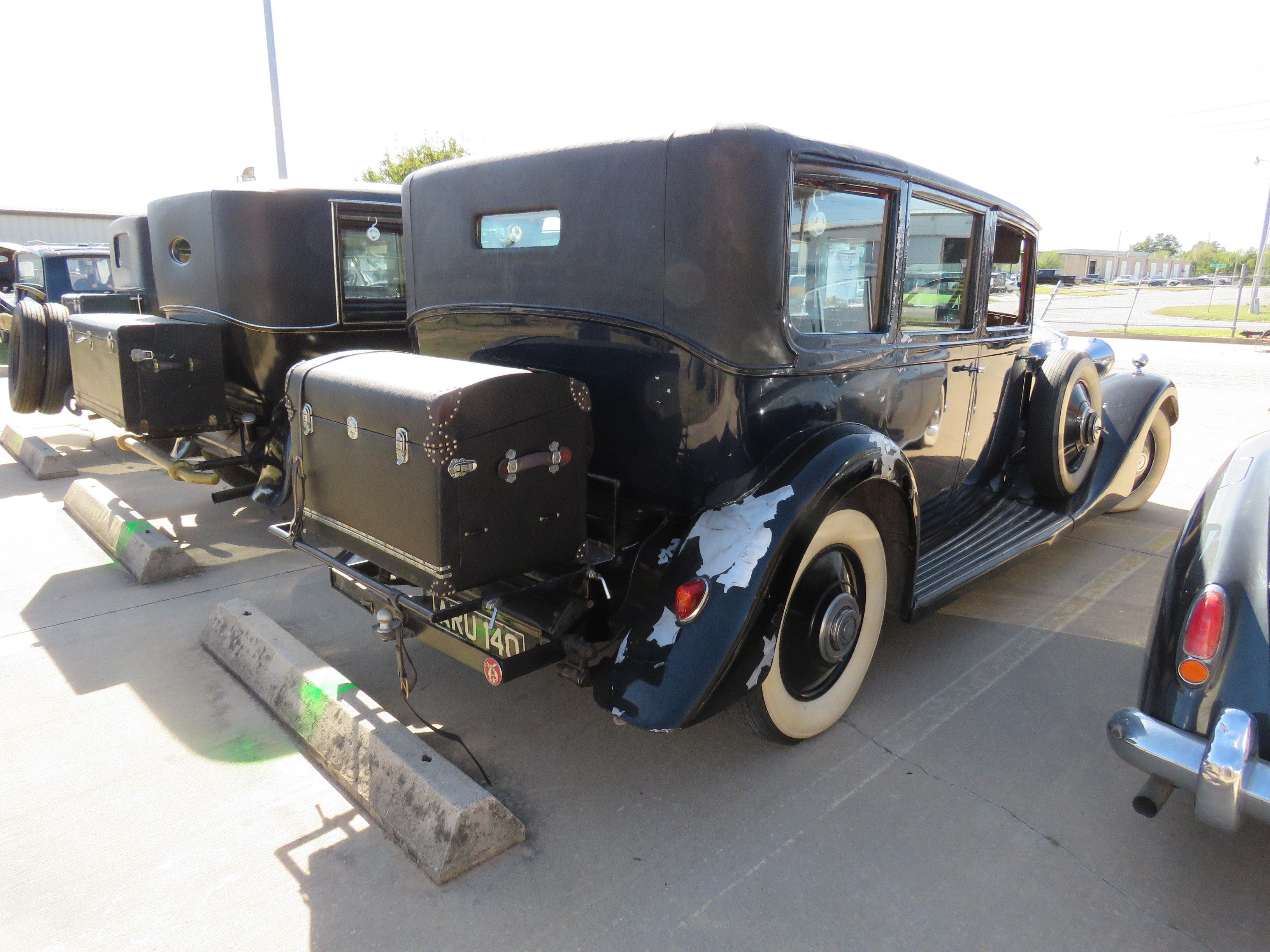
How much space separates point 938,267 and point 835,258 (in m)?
0.83

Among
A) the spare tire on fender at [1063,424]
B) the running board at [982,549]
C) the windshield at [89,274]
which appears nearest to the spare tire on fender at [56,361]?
the windshield at [89,274]

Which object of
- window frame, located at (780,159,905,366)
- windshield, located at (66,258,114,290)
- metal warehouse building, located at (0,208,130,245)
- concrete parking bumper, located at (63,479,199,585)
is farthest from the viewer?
metal warehouse building, located at (0,208,130,245)

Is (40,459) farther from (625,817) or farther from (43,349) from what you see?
(625,817)

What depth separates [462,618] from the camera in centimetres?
266

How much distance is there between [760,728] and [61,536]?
186 inches

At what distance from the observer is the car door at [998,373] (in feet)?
12.5

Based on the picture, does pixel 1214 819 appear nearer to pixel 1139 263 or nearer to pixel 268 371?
pixel 268 371

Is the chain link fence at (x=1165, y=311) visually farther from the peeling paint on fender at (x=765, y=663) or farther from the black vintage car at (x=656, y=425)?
the peeling paint on fender at (x=765, y=663)

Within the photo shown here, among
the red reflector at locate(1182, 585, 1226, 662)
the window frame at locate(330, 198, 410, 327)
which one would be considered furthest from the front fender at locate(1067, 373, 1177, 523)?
the window frame at locate(330, 198, 410, 327)

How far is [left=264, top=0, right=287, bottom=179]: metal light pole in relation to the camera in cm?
969

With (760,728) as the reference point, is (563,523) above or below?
above

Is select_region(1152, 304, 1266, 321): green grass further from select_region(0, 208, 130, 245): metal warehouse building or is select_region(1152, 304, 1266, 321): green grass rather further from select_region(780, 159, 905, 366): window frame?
select_region(0, 208, 130, 245): metal warehouse building

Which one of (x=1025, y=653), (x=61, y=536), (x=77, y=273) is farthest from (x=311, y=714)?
(x=77, y=273)

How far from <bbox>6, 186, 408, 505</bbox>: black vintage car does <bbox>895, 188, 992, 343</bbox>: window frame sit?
336cm
